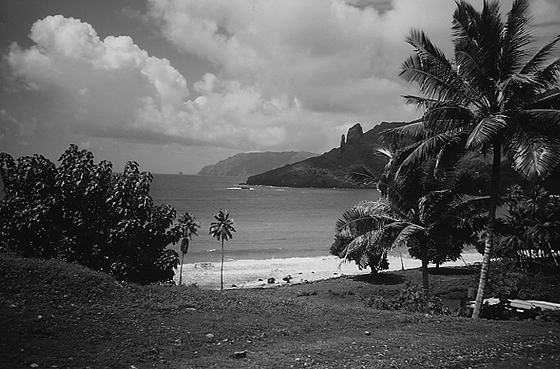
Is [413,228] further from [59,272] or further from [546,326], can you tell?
[59,272]

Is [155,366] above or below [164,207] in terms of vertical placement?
below

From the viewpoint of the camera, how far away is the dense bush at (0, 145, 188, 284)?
48.2 feet

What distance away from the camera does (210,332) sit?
902 centimetres

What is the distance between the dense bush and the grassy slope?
360 centimetres

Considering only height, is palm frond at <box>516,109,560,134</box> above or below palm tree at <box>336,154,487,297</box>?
above

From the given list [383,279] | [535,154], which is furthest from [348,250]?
[383,279]

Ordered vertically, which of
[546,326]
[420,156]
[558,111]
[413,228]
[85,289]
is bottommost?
[546,326]

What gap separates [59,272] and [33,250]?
16.9 ft

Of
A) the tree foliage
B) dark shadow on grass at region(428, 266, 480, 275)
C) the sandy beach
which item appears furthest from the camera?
the sandy beach

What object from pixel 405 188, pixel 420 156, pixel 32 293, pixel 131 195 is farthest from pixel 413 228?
pixel 32 293

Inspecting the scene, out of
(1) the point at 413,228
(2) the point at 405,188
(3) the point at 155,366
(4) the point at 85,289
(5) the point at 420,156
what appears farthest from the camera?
(2) the point at 405,188

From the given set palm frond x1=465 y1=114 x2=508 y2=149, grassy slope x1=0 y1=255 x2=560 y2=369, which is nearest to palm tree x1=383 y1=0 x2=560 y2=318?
palm frond x1=465 y1=114 x2=508 y2=149

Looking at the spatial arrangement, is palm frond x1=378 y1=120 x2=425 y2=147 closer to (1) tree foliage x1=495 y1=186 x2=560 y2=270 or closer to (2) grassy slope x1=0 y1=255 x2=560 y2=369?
(2) grassy slope x1=0 y1=255 x2=560 y2=369

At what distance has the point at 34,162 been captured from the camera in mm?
15102
